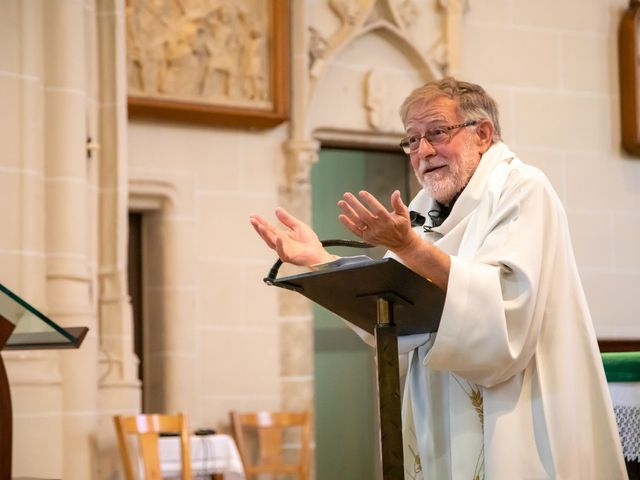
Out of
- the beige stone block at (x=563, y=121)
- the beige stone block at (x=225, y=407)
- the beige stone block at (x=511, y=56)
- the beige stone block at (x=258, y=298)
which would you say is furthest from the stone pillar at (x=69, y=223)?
the beige stone block at (x=563, y=121)

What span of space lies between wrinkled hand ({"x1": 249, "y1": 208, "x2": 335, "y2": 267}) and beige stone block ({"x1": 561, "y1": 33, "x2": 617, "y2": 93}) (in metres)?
6.66

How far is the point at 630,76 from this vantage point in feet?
31.1

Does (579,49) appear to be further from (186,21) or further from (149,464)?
(149,464)

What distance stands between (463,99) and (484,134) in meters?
0.12

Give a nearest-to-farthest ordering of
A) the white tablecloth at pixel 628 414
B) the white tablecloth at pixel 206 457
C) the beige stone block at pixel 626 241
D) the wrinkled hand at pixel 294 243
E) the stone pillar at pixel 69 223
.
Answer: the wrinkled hand at pixel 294 243 < the white tablecloth at pixel 628 414 < the stone pillar at pixel 69 223 < the white tablecloth at pixel 206 457 < the beige stone block at pixel 626 241

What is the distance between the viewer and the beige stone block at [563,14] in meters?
9.35

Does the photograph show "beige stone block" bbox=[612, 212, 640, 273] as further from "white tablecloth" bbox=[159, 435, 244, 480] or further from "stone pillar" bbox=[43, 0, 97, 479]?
"stone pillar" bbox=[43, 0, 97, 479]

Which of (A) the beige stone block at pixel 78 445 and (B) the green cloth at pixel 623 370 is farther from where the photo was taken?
(A) the beige stone block at pixel 78 445

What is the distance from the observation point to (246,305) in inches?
322

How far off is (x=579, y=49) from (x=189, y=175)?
11.4ft

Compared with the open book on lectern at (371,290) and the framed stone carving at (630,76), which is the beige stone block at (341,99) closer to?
the framed stone carving at (630,76)

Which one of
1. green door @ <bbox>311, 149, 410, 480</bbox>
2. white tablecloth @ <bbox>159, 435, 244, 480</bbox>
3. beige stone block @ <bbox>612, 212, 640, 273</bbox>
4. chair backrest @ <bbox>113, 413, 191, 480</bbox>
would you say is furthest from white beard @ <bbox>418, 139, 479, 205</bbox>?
beige stone block @ <bbox>612, 212, 640, 273</bbox>

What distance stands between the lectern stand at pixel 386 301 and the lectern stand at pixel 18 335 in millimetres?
1225

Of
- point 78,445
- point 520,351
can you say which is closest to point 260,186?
point 78,445
